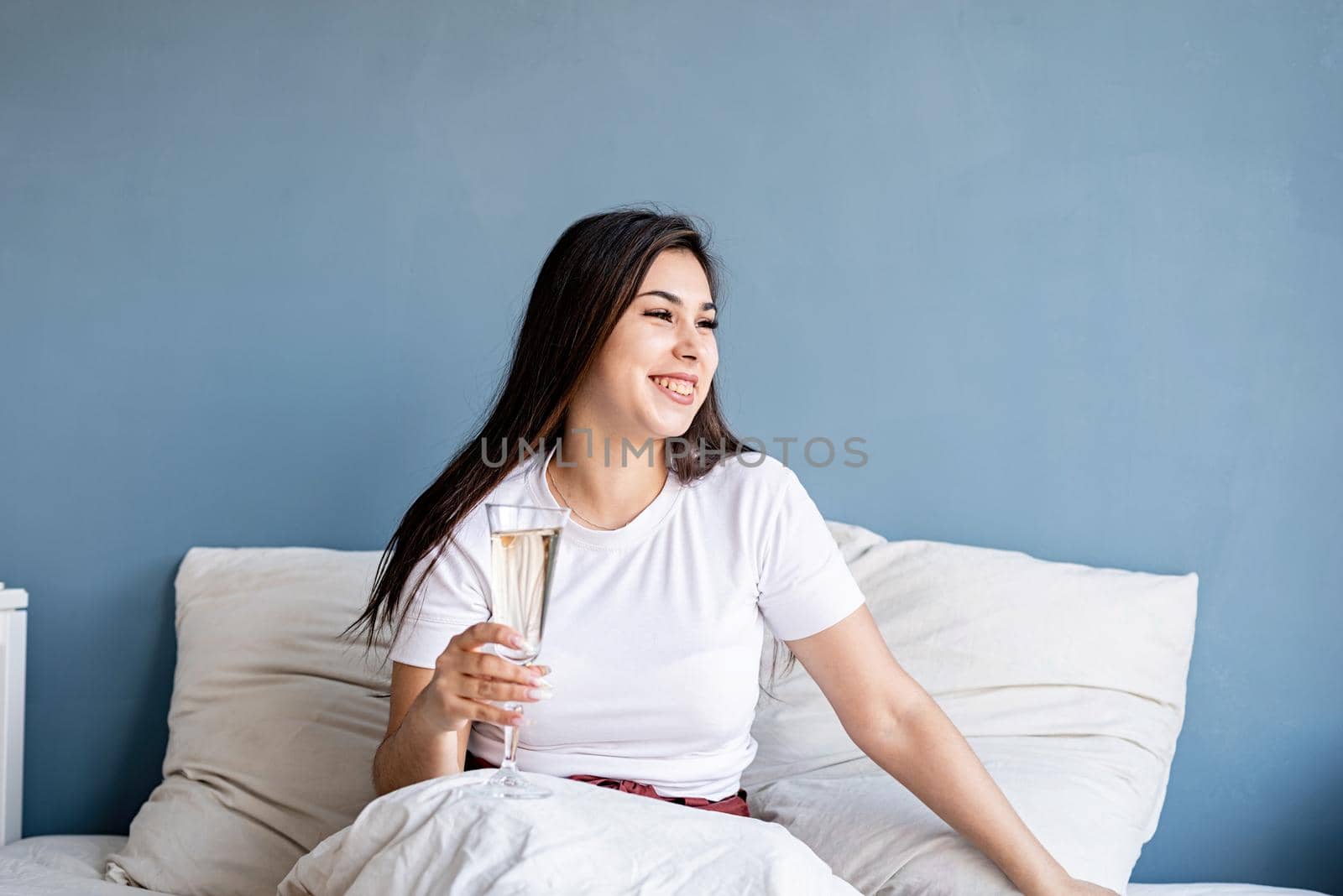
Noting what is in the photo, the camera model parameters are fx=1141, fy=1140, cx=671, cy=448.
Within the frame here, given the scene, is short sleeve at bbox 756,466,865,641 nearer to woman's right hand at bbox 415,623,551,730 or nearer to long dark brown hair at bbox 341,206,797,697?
long dark brown hair at bbox 341,206,797,697

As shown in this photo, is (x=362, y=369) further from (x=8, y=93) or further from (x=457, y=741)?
(x=457, y=741)

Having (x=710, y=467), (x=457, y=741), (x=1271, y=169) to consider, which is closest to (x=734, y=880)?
(x=457, y=741)

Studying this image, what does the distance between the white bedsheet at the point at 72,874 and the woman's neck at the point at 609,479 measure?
81 cm

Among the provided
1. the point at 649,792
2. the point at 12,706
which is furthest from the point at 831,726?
the point at 12,706

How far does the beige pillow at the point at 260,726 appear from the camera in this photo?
1.67 meters

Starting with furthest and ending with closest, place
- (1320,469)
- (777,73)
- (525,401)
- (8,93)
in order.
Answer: (8,93), (777,73), (1320,469), (525,401)

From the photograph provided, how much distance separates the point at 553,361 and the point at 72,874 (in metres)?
1.08

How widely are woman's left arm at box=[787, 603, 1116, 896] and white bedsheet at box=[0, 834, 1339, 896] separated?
509 mm

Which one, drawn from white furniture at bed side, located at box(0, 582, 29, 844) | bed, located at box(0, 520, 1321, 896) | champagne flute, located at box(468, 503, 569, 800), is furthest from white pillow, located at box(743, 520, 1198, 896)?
white furniture at bed side, located at box(0, 582, 29, 844)

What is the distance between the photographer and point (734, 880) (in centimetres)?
107

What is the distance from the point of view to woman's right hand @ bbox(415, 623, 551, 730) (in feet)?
3.52

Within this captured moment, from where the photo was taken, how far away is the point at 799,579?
1471 mm

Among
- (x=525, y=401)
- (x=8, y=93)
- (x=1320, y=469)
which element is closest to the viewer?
(x=525, y=401)

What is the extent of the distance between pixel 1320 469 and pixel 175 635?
204 cm
